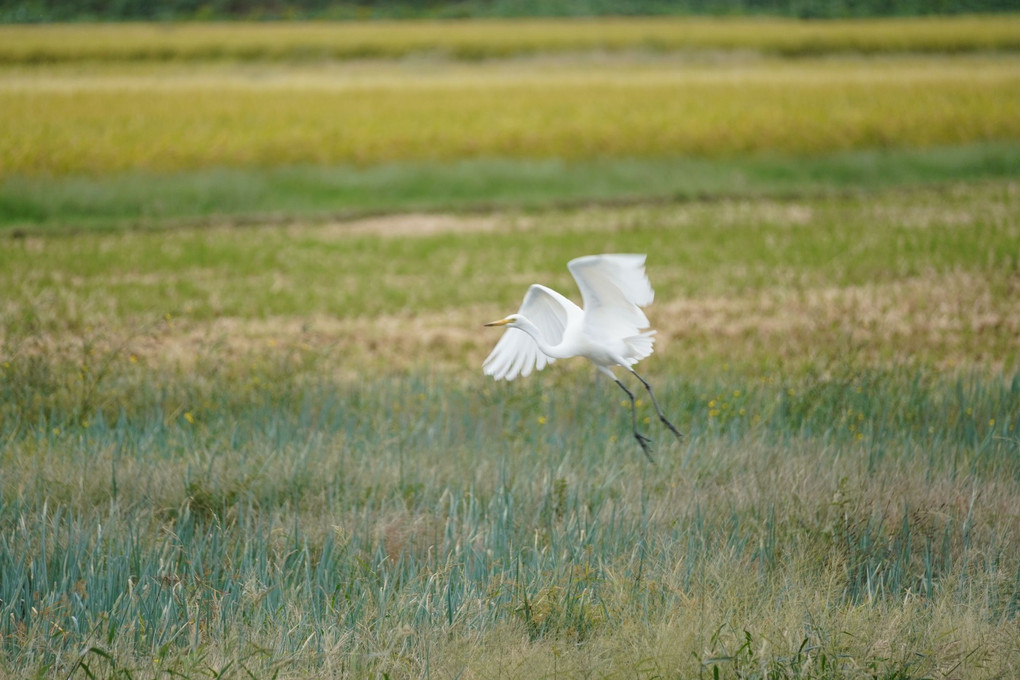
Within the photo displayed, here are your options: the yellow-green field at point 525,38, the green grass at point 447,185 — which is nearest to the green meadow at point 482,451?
the green grass at point 447,185

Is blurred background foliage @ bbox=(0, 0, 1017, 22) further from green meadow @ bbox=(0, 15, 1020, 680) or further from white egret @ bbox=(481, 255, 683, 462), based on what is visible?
white egret @ bbox=(481, 255, 683, 462)

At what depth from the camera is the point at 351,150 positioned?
1969 cm

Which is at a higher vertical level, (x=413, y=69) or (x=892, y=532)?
(x=413, y=69)

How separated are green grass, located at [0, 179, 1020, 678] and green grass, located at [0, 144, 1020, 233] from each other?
6363 millimetres

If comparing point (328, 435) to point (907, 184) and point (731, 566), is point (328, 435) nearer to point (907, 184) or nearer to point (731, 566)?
point (731, 566)

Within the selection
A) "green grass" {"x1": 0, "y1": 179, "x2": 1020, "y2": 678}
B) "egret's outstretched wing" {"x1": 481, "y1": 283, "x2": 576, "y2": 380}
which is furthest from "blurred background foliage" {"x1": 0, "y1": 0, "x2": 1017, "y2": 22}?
"egret's outstretched wing" {"x1": 481, "y1": 283, "x2": 576, "y2": 380}

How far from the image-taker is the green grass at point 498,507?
12.6 feet

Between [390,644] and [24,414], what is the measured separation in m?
4.19

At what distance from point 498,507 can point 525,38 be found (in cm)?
2859

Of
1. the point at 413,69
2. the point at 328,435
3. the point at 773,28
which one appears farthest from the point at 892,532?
the point at 773,28

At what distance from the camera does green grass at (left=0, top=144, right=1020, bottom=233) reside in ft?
54.2

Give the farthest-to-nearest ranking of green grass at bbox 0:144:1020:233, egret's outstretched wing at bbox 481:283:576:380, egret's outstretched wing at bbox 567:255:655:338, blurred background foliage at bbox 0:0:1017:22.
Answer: blurred background foliage at bbox 0:0:1017:22, green grass at bbox 0:144:1020:233, egret's outstretched wing at bbox 481:283:576:380, egret's outstretched wing at bbox 567:255:655:338

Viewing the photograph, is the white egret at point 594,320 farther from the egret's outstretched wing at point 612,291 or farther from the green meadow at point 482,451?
the green meadow at point 482,451

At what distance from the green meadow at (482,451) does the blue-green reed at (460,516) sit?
1.1 inches
